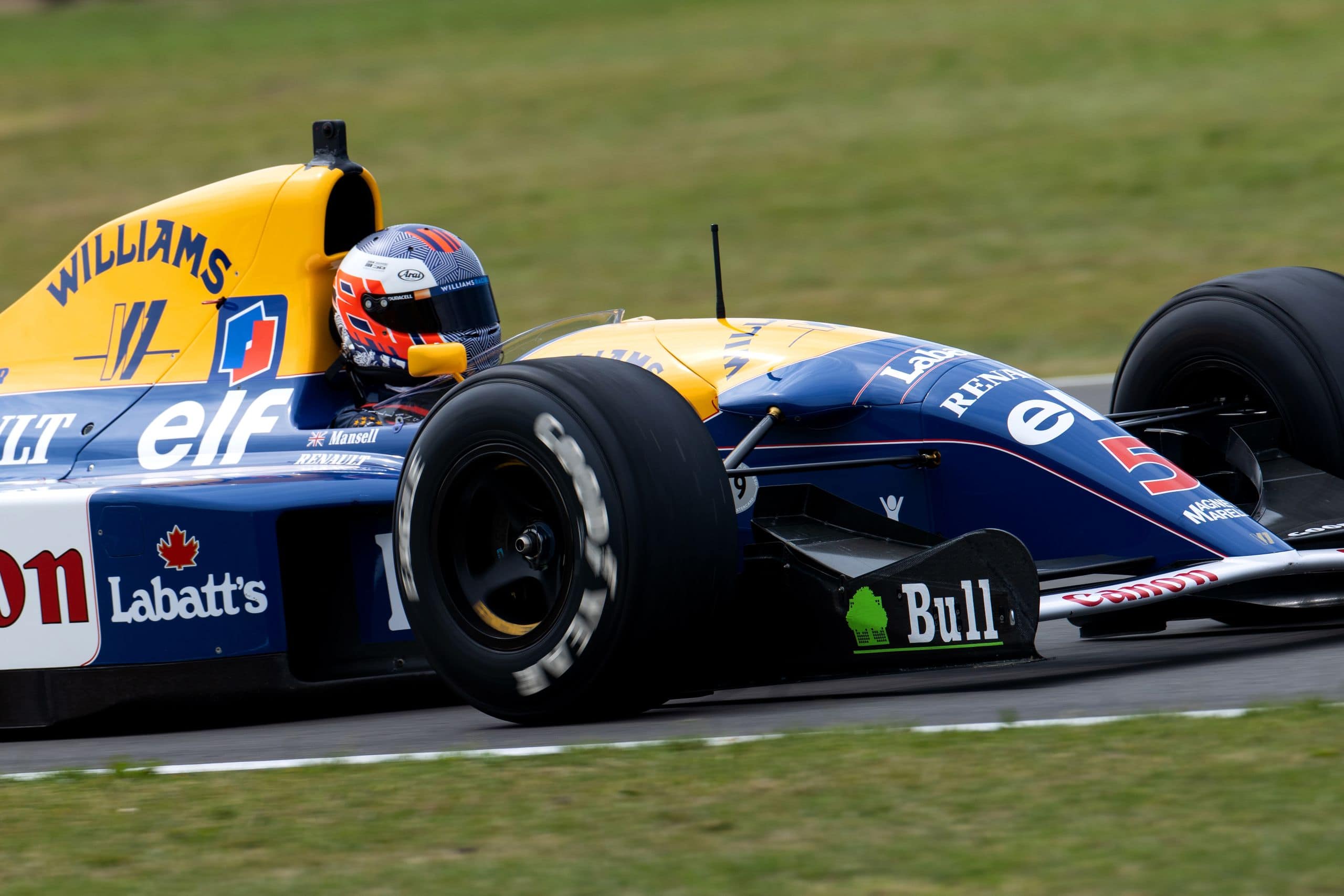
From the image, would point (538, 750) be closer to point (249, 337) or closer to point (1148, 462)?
point (1148, 462)

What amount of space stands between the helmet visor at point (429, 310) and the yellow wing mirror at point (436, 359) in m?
0.11

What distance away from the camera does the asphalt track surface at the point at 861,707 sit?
4660mm

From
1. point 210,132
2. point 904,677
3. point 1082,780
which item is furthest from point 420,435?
point 210,132

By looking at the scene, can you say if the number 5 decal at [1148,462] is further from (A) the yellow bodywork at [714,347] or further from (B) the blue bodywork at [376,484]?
(A) the yellow bodywork at [714,347]

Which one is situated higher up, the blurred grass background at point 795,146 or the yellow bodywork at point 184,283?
the blurred grass background at point 795,146

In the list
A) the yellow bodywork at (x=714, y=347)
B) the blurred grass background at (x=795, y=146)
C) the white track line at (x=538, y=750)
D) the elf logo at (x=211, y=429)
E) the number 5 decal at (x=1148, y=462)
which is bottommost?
the white track line at (x=538, y=750)

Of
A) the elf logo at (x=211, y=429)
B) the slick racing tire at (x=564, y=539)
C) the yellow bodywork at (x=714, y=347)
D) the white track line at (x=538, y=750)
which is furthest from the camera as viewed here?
the elf logo at (x=211, y=429)

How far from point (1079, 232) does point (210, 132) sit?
1227 centimetres

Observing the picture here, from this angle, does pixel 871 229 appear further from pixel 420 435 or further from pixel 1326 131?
pixel 420 435

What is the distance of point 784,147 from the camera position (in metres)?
21.7

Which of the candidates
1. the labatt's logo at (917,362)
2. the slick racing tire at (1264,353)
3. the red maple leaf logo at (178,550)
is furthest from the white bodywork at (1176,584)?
the red maple leaf logo at (178,550)

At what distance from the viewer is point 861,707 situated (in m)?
4.96

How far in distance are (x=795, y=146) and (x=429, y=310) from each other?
15.8m

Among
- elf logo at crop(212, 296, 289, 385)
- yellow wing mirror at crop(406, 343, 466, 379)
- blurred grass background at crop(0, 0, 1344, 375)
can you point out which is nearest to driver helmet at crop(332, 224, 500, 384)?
yellow wing mirror at crop(406, 343, 466, 379)
